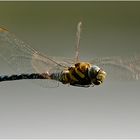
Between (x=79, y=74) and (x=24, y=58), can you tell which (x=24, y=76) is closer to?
(x=24, y=58)

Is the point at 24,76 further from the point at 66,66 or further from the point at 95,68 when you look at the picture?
the point at 95,68

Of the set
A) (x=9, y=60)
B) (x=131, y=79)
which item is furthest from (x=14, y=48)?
(x=131, y=79)

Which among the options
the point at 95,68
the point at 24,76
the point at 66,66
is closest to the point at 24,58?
the point at 24,76

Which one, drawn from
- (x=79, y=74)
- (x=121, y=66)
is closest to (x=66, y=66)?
(x=79, y=74)

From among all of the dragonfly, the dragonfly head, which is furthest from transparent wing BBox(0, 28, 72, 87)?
the dragonfly head

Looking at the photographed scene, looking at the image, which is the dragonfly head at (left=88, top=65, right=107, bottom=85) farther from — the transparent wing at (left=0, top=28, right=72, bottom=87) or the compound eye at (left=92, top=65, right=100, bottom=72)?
the transparent wing at (left=0, top=28, right=72, bottom=87)

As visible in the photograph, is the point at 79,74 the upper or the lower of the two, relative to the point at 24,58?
lower

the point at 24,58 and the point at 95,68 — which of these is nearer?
the point at 95,68
